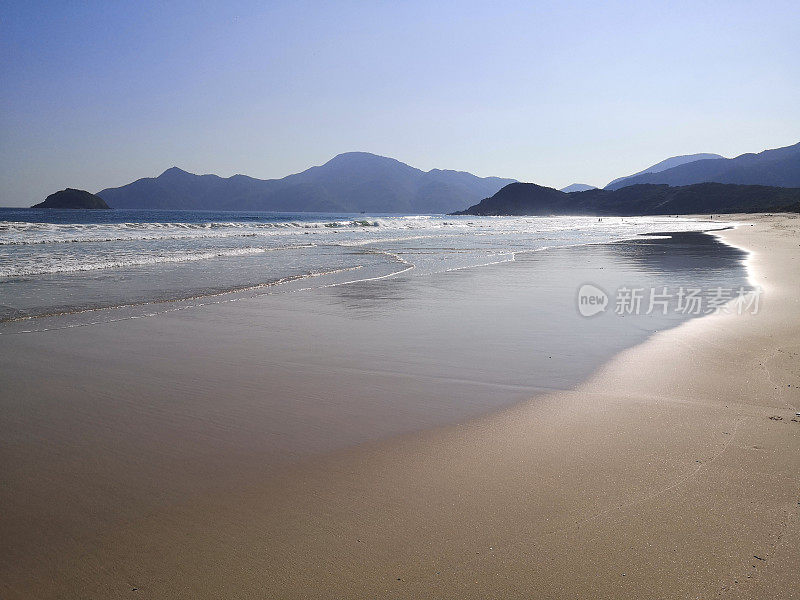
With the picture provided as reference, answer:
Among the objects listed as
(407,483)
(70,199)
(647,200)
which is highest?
(70,199)

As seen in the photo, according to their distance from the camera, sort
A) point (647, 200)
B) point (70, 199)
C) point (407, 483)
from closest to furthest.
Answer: point (407, 483) → point (647, 200) → point (70, 199)

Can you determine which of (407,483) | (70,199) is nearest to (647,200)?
(407,483)

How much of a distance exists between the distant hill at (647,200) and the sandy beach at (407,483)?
86.5 m

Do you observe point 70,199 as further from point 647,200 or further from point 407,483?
point 407,483

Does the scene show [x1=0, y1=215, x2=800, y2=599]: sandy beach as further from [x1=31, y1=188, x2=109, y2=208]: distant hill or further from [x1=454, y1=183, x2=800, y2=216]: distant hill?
[x1=31, y1=188, x2=109, y2=208]: distant hill

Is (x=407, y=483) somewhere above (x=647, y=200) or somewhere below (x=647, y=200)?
below

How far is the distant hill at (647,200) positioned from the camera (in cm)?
10781

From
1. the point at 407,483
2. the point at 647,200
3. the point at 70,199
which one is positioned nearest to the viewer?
the point at 407,483

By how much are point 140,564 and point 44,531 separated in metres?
0.60

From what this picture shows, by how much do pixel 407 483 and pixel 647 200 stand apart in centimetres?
16327

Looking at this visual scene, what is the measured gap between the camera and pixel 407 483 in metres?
2.71

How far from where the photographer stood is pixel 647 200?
5763 inches

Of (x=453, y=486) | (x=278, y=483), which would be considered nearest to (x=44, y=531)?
(x=278, y=483)

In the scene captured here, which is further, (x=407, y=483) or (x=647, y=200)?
(x=647, y=200)
